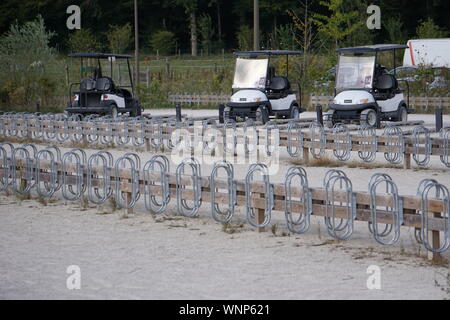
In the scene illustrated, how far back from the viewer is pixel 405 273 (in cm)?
995

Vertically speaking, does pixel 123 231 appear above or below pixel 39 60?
below

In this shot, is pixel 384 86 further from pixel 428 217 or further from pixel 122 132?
pixel 428 217

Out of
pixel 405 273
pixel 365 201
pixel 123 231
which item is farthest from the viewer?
pixel 123 231

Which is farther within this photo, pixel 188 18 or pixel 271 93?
pixel 188 18

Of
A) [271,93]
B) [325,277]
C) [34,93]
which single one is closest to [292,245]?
[325,277]

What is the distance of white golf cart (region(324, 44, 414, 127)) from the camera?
2761 cm

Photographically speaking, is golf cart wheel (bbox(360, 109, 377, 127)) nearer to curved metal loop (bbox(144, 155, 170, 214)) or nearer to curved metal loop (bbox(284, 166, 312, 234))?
curved metal loop (bbox(144, 155, 170, 214))

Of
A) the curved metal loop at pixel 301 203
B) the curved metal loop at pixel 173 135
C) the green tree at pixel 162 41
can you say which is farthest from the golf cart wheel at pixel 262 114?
the green tree at pixel 162 41

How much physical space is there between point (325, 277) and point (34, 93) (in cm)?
3769

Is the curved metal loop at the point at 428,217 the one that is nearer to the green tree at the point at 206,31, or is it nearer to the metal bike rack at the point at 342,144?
the metal bike rack at the point at 342,144

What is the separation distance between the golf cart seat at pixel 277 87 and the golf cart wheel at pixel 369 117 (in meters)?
4.44

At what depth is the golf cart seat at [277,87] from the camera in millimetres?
31328

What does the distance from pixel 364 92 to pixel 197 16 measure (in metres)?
55.8
